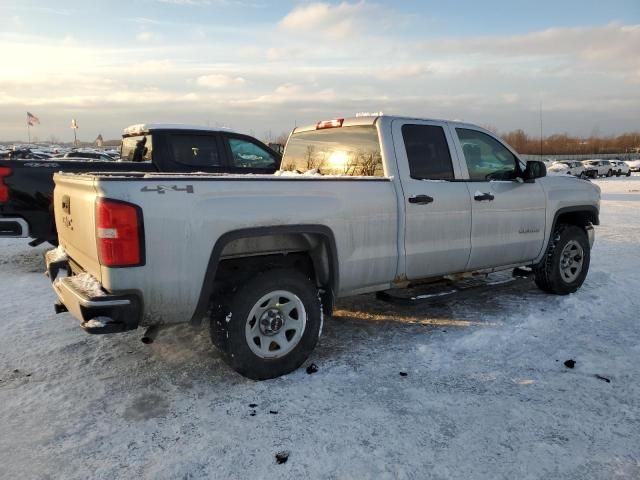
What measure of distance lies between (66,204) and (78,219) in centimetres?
45

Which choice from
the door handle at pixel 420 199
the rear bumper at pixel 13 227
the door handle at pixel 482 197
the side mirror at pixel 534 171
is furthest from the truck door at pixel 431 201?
the rear bumper at pixel 13 227

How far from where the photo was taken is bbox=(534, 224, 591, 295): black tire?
590cm

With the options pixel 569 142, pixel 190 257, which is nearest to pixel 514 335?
pixel 190 257

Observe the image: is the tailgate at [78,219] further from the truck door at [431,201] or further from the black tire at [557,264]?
the black tire at [557,264]

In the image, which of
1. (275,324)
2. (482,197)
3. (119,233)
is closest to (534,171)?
(482,197)

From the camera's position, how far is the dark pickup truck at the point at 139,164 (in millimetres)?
6633

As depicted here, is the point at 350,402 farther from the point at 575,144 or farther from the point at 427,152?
the point at 575,144

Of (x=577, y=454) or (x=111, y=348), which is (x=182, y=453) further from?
(x=577, y=454)

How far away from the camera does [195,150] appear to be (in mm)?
7781

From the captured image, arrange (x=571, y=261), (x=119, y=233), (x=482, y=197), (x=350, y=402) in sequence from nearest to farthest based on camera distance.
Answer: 1. (x=119, y=233)
2. (x=350, y=402)
3. (x=482, y=197)
4. (x=571, y=261)

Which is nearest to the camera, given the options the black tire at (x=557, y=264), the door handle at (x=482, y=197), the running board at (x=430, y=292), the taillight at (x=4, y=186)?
the running board at (x=430, y=292)

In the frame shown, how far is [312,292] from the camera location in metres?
3.98

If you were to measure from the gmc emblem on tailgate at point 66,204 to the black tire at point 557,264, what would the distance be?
4835 millimetres

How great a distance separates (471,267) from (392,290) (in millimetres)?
873
